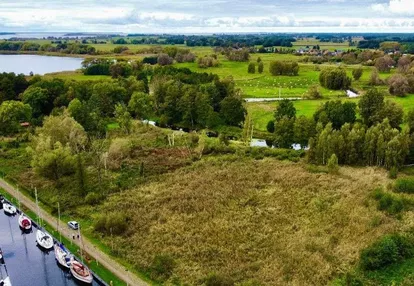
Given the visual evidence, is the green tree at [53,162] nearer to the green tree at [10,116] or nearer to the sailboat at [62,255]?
the sailboat at [62,255]

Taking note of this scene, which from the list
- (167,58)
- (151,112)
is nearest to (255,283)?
(151,112)

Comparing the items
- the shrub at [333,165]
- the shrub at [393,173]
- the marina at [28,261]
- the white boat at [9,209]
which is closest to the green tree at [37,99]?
the white boat at [9,209]

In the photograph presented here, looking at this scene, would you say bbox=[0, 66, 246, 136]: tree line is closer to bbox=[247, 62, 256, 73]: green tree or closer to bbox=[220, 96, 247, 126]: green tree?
bbox=[220, 96, 247, 126]: green tree

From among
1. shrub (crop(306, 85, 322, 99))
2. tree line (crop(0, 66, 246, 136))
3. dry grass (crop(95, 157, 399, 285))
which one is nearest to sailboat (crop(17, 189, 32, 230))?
dry grass (crop(95, 157, 399, 285))

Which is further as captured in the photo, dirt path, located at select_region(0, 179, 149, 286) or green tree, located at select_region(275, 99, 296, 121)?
green tree, located at select_region(275, 99, 296, 121)

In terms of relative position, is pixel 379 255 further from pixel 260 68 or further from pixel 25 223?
pixel 260 68

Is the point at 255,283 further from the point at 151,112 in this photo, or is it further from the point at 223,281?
the point at 151,112
